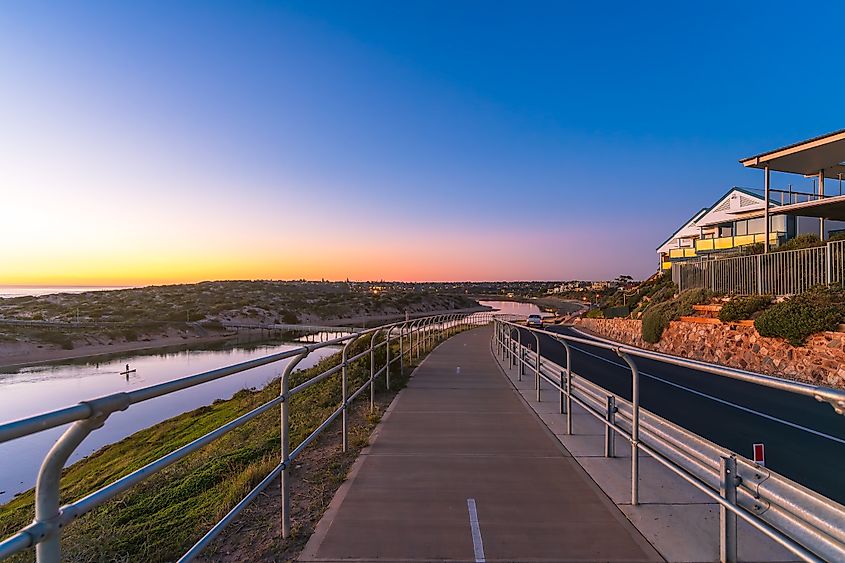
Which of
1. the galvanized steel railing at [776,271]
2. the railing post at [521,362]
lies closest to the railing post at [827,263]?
the galvanized steel railing at [776,271]

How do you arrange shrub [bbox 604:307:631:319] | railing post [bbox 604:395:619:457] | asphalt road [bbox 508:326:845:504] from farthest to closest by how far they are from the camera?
1. shrub [bbox 604:307:631:319]
2. asphalt road [bbox 508:326:845:504]
3. railing post [bbox 604:395:619:457]

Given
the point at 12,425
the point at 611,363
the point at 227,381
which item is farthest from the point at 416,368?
the point at 227,381

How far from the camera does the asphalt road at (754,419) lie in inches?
250

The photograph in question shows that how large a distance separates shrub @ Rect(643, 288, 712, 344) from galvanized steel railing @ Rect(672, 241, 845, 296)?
789 mm

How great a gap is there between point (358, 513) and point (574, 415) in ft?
15.8

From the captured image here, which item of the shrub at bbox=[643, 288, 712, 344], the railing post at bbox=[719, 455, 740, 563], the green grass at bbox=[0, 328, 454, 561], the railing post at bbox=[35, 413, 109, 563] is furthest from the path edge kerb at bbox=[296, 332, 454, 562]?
the shrub at bbox=[643, 288, 712, 344]

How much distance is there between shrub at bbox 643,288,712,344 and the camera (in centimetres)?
2045

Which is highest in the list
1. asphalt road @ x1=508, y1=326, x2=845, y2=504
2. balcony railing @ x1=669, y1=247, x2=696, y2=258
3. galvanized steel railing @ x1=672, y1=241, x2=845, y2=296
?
balcony railing @ x1=669, y1=247, x2=696, y2=258

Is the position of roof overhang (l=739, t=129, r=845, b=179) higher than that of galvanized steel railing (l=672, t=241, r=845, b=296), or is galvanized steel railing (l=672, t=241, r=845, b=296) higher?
roof overhang (l=739, t=129, r=845, b=179)

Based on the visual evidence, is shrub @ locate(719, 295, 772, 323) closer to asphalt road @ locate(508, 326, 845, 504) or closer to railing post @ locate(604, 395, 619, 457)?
asphalt road @ locate(508, 326, 845, 504)

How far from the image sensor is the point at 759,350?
14.8 meters

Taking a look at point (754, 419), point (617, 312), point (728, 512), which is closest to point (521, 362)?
point (754, 419)

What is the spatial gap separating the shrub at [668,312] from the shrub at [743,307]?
296 centimetres

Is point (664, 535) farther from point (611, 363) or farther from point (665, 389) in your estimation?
point (611, 363)
